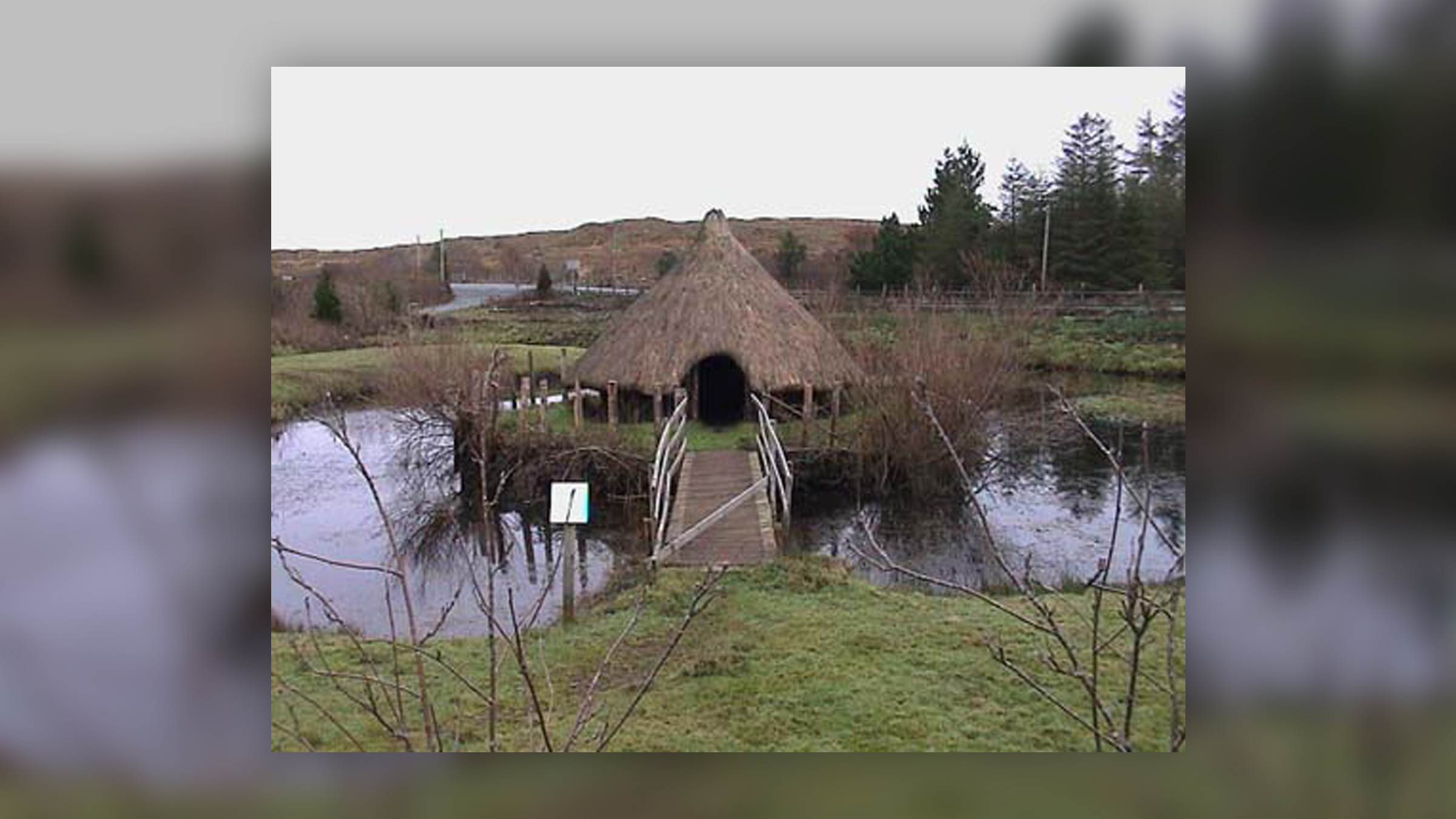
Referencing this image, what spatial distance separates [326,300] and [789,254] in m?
1.90

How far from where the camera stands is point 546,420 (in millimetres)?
4984

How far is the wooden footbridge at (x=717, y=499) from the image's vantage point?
184 inches

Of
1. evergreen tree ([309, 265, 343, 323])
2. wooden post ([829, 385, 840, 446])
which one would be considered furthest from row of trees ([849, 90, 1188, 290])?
wooden post ([829, 385, 840, 446])

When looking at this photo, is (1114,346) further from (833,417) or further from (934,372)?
(833,417)

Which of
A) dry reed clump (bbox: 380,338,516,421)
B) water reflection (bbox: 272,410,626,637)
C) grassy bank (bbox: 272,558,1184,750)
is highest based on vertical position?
dry reed clump (bbox: 380,338,516,421)

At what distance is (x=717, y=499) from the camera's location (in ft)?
17.5

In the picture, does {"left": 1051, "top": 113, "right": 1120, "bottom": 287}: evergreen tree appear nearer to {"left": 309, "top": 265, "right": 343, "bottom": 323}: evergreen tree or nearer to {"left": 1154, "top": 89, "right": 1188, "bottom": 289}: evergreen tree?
{"left": 1154, "top": 89, "right": 1188, "bottom": 289}: evergreen tree

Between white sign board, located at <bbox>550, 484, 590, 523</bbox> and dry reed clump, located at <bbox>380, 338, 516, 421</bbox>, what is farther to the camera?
dry reed clump, located at <bbox>380, 338, 516, 421</bbox>

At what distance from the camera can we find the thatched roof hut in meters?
5.27

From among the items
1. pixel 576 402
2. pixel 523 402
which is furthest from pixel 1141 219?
pixel 576 402
